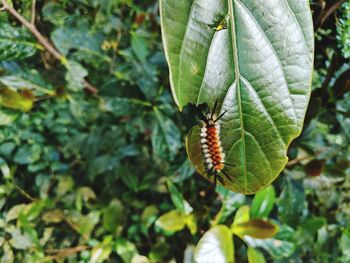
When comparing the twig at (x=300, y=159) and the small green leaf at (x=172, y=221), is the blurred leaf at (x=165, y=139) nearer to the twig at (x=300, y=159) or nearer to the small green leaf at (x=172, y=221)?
the small green leaf at (x=172, y=221)

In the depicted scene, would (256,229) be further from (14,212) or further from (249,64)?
(14,212)

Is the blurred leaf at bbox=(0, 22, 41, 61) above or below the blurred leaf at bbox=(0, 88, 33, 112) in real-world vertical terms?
above

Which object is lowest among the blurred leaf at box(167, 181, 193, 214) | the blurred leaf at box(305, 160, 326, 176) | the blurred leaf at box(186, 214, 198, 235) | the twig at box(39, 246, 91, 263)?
the twig at box(39, 246, 91, 263)

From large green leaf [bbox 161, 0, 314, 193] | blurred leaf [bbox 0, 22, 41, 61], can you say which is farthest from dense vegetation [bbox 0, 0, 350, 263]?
large green leaf [bbox 161, 0, 314, 193]

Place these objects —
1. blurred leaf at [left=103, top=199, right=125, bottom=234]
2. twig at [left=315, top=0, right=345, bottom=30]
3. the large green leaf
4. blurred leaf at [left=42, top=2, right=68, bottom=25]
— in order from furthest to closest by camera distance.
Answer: blurred leaf at [left=103, top=199, right=125, bottom=234] → blurred leaf at [left=42, top=2, right=68, bottom=25] → twig at [left=315, top=0, right=345, bottom=30] → the large green leaf

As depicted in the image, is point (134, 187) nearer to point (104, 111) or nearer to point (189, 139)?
point (104, 111)

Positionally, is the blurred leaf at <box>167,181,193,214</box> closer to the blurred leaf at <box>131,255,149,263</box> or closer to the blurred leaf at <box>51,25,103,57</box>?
the blurred leaf at <box>131,255,149,263</box>

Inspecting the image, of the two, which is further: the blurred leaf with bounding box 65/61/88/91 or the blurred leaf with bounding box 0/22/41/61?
the blurred leaf with bounding box 65/61/88/91
